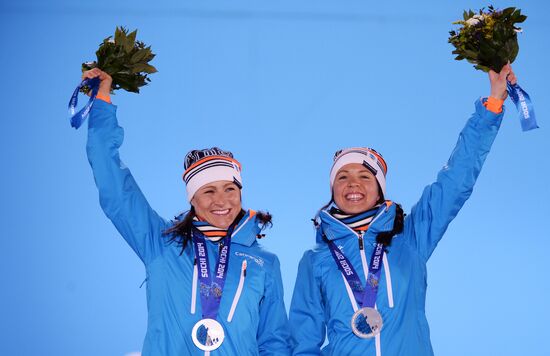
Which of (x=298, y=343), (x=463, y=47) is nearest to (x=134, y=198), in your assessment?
(x=298, y=343)

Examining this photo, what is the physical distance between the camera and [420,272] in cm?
270

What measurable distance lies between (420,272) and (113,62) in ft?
4.44

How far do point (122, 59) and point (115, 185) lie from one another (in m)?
0.48

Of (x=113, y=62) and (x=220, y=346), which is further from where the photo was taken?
(x=113, y=62)

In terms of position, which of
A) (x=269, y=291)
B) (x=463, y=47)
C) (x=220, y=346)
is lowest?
(x=220, y=346)

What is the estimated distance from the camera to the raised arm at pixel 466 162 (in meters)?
2.61

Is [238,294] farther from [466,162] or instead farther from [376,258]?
[466,162]

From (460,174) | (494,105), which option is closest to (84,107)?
(460,174)

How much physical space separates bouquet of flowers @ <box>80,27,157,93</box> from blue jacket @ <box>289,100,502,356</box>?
2.90ft

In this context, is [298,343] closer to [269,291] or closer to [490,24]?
[269,291]

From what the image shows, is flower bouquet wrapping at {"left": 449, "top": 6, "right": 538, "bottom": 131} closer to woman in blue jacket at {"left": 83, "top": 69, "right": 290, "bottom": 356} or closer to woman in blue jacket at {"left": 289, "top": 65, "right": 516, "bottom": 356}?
woman in blue jacket at {"left": 289, "top": 65, "right": 516, "bottom": 356}

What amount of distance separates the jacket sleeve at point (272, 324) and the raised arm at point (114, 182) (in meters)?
0.43

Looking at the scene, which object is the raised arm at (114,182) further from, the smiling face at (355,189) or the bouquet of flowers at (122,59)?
the smiling face at (355,189)

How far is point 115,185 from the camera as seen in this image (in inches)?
101
